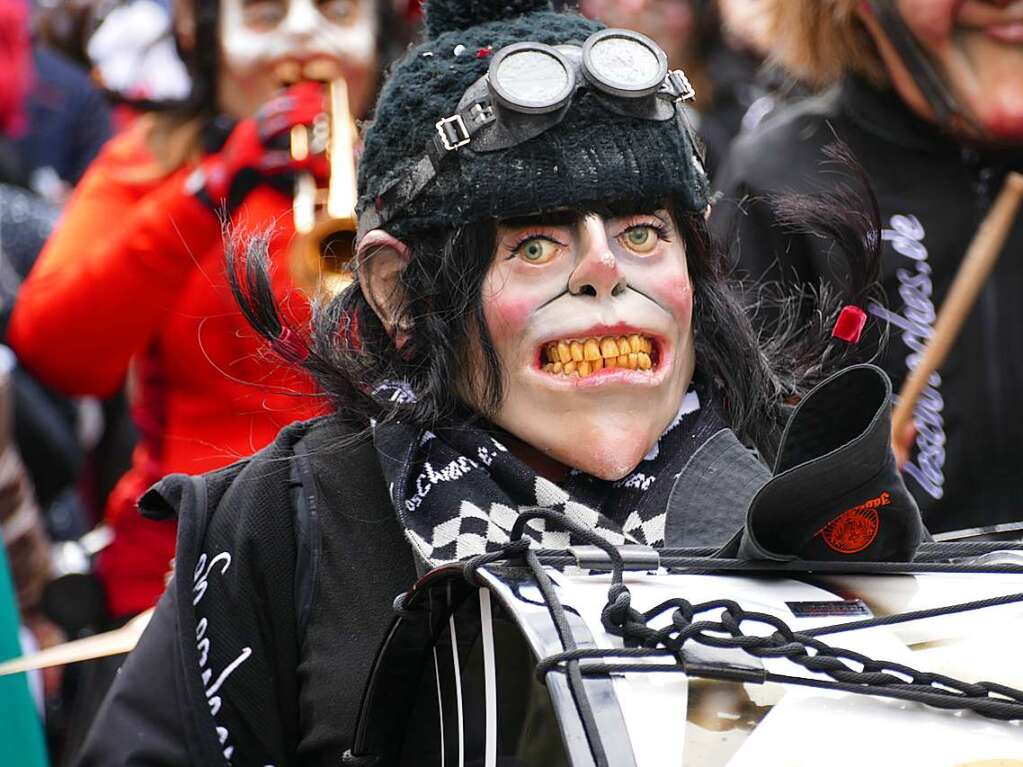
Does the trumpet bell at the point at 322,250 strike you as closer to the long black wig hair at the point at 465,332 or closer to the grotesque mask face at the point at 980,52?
the long black wig hair at the point at 465,332

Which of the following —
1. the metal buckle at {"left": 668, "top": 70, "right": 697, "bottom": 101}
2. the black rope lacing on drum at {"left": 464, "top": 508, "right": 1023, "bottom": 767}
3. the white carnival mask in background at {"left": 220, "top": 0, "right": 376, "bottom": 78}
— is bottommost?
the white carnival mask in background at {"left": 220, "top": 0, "right": 376, "bottom": 78}

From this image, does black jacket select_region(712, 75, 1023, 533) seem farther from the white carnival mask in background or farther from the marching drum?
the marching drum

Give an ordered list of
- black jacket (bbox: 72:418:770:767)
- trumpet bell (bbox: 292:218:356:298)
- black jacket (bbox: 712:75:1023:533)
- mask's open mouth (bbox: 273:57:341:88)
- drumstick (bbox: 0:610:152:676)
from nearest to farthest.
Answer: black jacket (bbox: 72:418:770:767), drumstick (bbox: 0:610:152:676), trumpet bell (bbox: 292:218:356:298), black jacket (bbox: 712:75:1023:533), mask's open mouth (bbox: 273:57:341:88)

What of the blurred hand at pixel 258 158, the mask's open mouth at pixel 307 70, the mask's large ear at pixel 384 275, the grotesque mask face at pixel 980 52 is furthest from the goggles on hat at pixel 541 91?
the mask's open mouth at pixel 307 70

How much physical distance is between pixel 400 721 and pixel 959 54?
1928mm

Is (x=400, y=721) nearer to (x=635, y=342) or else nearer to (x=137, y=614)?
(x=635, y=342)

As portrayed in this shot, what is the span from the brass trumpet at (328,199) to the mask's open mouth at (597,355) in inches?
28.9

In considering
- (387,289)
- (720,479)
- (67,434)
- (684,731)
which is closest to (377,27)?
(67,434)

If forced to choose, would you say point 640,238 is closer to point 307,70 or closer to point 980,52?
point 980,52

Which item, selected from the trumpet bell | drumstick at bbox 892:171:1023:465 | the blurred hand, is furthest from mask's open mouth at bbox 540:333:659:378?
the blurred hand

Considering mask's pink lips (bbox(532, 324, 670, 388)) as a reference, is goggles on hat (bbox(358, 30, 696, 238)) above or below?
above

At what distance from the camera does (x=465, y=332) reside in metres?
2.39

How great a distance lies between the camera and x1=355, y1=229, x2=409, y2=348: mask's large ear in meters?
2.42

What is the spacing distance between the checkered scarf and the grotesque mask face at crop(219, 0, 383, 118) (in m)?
1.78
